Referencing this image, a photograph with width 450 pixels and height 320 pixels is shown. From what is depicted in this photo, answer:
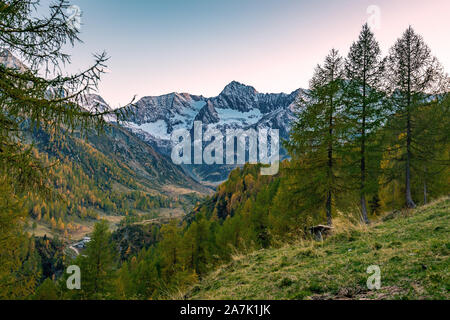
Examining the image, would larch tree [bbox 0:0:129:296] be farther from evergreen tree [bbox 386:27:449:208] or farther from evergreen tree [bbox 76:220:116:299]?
evergreen tree [bbox 386:27:449:208]

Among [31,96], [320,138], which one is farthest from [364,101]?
[31,96]

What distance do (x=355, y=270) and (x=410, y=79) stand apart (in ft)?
61.7

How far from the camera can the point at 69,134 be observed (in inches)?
238

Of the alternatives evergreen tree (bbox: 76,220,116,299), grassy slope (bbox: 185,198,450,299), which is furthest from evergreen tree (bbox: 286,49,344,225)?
evergreen tree (bbox: 76,220,116,299)

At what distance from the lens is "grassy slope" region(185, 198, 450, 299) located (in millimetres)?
4266

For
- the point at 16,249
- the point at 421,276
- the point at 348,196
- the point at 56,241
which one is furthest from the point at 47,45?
the point at 56,241

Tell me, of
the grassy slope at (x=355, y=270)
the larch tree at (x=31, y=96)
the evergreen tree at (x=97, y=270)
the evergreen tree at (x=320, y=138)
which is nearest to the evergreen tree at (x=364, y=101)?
the evergreen tree at (x=320, y=138)

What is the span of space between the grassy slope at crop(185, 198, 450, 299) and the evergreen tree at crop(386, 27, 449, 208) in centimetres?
1191

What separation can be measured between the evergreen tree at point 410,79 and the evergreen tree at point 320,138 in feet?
15.3

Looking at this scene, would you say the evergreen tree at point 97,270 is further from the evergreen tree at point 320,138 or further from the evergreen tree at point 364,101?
the evergreen tree at point 364,101

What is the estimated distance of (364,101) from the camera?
54.0 ft

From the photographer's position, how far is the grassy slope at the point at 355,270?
4266mm
